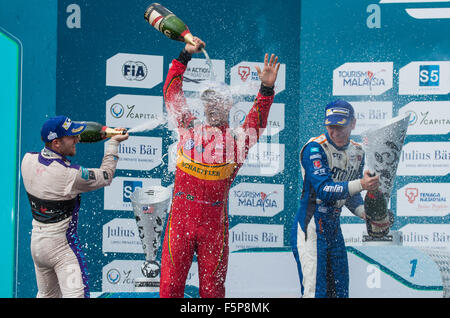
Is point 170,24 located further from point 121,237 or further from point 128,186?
point 121,237

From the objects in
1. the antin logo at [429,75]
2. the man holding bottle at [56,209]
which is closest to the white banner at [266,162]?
the antin logo at [429,75]

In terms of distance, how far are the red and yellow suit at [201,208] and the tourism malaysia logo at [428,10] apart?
222cm

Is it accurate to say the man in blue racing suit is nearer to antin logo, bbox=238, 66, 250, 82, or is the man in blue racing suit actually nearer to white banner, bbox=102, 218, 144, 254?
antin logo, bbox=238, 66, 250, 82

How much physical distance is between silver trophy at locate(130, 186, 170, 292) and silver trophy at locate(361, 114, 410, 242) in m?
1.62

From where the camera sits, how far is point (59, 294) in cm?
382

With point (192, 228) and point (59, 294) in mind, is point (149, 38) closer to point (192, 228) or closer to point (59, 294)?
point (192, 228)

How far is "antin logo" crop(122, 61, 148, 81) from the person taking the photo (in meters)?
5.39

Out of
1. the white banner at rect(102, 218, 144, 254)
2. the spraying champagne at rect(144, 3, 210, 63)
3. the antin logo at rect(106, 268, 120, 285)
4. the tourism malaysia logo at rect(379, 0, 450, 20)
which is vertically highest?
the tourism malaysia logo at rect(379, 0, 450, 20)

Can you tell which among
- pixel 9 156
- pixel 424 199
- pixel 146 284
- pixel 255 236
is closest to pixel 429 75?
pixel 424 199

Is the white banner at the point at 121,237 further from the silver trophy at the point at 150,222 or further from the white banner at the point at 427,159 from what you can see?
the white banner at the point at 427,159

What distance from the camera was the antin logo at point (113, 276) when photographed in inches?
212

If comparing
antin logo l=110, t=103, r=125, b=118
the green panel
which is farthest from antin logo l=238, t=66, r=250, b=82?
the green panel

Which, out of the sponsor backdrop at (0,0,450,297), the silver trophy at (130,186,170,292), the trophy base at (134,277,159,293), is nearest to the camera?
the silver trophy at (130,186,170,292)

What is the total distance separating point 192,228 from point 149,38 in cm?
225
